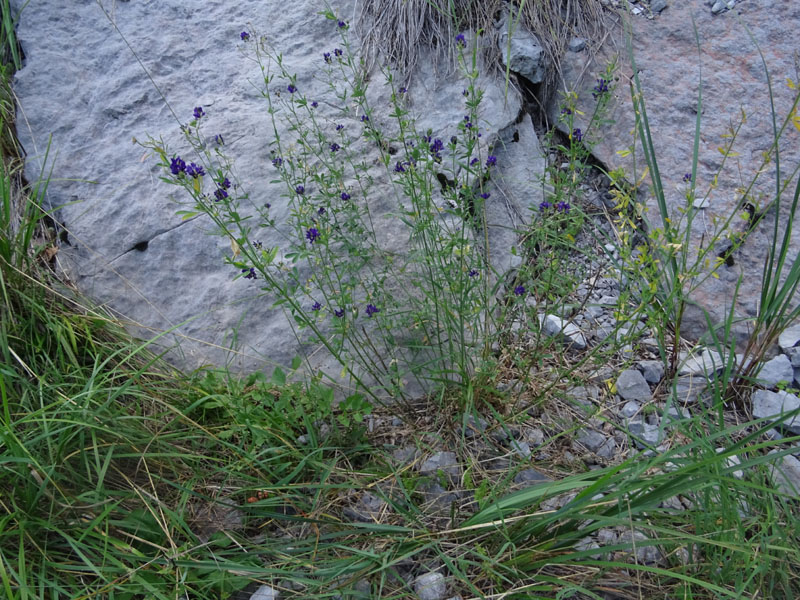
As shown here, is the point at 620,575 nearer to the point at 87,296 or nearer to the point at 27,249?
the point at 87,296

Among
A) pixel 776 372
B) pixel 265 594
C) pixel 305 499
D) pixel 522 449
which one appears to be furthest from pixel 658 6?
pixel 265 594

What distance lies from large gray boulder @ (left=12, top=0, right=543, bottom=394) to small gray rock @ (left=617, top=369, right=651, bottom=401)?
0.70 meters

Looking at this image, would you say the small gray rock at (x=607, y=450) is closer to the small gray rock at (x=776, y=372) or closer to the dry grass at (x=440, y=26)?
the small gray rock at (x=776, y=372)

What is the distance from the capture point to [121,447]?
1.83 m

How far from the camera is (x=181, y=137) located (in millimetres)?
2652

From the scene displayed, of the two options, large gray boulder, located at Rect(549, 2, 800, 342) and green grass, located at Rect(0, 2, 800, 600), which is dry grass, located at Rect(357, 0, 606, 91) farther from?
green grass, located at Rect(0, 2, 800, 600)

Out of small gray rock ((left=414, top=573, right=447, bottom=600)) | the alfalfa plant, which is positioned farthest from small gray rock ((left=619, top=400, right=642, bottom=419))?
small gray rock ((left=414, top=573, right=447, bottom=600))

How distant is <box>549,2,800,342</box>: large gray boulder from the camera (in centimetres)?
253

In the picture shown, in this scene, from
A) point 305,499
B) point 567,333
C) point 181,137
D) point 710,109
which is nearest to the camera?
point 305,499

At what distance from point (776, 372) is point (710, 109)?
1423 millimetres

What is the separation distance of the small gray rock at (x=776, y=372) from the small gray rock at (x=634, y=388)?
42 cm

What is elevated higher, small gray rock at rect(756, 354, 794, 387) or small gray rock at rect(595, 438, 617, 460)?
small gray rock at rect(756, 354, 794, 387)

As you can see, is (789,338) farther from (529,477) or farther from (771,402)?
(529,477)

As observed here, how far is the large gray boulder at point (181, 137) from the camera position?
94.1 inches
